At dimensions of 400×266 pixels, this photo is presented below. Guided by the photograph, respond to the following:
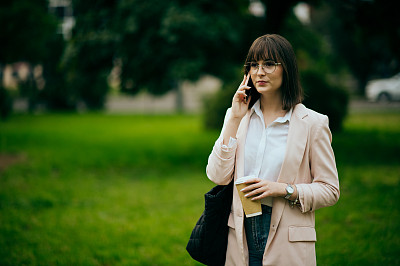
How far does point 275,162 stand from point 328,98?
14149 mm

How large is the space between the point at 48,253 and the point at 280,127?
152 inches

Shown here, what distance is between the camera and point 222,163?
7.93ft

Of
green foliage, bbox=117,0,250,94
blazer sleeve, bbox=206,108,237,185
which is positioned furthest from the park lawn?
blazer sleeve, bbox=206,108,237,185

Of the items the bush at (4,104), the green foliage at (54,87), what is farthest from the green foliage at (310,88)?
the green foliage at (54,87)

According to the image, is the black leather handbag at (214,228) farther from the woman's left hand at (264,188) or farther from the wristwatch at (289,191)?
the wristwatch at (289,191)

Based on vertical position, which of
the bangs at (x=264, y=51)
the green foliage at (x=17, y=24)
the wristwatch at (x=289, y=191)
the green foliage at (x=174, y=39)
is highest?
the green foliage at (x=17, y=24)

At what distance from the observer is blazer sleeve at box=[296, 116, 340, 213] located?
90.1 inches

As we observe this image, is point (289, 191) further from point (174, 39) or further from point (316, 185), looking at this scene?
point (174, 39)

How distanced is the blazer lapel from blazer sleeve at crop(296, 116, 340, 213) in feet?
0.21

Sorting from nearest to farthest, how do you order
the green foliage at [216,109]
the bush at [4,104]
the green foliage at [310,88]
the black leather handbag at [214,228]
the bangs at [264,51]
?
the bangs at [264,51]
the black leather handbag at [214,228]
the green foliage at [310,88]
the green foliage at [216,109]
the bush at [4,104]

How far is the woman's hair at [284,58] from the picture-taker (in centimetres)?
238

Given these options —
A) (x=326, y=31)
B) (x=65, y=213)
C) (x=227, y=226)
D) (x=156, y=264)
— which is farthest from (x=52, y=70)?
(x=227, y=226)

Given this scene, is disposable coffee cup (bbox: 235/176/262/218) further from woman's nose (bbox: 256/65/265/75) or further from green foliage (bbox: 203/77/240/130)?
green foliage (bbox: 203/77/240/130)

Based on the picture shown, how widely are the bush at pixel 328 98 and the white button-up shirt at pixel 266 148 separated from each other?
43.3 ft
